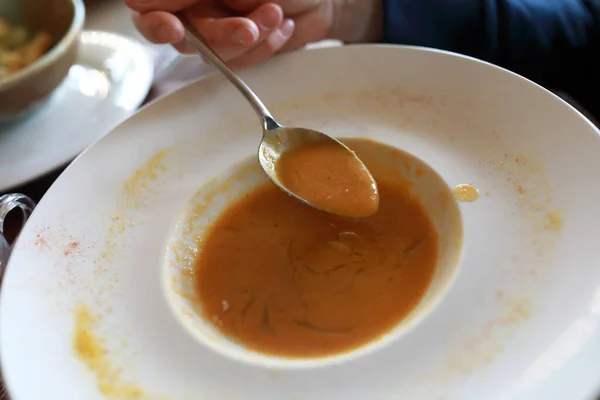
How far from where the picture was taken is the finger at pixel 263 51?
1073 mm

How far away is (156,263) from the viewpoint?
32.2 inches

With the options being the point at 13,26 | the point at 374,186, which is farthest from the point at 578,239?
the point at 13,26

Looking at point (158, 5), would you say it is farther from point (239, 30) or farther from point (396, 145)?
point (396, 145)

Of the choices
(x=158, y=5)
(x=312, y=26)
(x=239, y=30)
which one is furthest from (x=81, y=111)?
(x=312, y=26)

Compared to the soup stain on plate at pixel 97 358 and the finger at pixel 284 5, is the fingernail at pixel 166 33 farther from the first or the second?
the soup stain on plate at pixel 97 358

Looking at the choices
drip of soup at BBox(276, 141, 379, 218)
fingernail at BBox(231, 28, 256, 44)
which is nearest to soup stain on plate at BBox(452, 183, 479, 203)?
drip of soup at BBox(276, 141, 379, 218)

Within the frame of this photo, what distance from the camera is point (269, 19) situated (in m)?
1.05

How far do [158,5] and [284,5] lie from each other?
10.2 inches

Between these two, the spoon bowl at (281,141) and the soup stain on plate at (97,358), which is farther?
the spoon bowl at (281,141)

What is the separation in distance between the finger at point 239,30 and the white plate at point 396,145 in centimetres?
6

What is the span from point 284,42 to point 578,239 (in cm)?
68

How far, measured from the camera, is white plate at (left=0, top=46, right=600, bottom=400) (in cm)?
60

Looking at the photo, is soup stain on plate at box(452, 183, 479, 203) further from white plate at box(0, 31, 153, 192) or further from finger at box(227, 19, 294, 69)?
white plate at box(0, 31, 153, 192)

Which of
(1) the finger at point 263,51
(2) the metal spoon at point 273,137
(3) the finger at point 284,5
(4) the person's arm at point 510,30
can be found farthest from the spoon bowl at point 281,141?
(4) the person's arm at point 510,30
